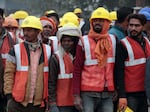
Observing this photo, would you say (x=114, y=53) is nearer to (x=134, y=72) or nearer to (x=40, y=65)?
(x=134, y=72)

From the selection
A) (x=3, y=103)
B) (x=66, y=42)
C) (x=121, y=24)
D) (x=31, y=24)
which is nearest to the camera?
(x=31, y=24)

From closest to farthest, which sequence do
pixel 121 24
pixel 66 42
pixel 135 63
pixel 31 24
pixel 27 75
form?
pixel 27 75, pixel 31 24, pixel 66 42, pixel 135 63, pixel 121 24

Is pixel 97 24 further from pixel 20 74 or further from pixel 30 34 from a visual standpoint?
pixel 20 74

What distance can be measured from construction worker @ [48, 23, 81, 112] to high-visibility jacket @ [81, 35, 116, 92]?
21 cm

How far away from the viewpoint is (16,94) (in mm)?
6289

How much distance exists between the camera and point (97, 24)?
6.39m

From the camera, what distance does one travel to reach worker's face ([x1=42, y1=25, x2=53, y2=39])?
295 inches

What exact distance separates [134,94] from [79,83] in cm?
87

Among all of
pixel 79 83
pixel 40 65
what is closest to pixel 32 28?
pixel 40 65

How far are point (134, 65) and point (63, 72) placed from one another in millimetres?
965

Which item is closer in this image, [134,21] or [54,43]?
[134,21]

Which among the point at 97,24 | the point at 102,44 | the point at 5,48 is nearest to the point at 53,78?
the point at 102,44

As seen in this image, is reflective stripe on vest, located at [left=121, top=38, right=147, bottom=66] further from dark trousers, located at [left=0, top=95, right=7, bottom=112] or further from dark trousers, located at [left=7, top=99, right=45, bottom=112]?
dark trousers, located at [left=0, top=95, right=7, bottom=112]

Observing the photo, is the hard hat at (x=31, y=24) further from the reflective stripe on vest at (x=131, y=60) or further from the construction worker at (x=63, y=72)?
the reflective stripe on vest at (x=131, y=60)
